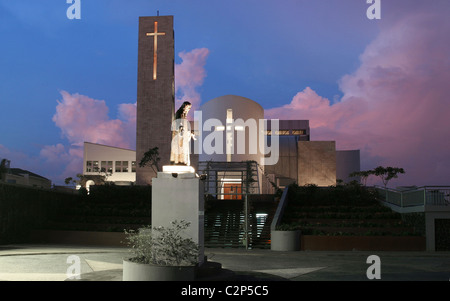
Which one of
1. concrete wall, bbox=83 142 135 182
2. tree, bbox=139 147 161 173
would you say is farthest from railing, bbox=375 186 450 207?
concrete wall, bbox=83 142 135 182

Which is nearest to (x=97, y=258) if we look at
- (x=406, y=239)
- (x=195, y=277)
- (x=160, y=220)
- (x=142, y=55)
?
(x=160, y=220)

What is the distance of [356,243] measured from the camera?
21875 millimetres

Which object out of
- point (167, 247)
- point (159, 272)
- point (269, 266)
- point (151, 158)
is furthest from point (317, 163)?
point (159, 272)

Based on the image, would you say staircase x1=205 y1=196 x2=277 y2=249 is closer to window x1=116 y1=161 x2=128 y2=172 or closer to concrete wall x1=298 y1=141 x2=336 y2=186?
concrete wall x1=298 y1=141 x2=336 y2=186

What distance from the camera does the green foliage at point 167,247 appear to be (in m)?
10.3

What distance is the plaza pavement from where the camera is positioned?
39.5ft

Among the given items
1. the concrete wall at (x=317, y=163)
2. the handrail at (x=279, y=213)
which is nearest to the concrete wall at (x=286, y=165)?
the concrete wall at (x=317, y=163)

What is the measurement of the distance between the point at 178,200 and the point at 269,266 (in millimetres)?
5458

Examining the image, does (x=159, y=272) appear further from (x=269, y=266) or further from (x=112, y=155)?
(x=112, y=155)

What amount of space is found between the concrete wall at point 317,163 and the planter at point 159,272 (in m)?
42.4

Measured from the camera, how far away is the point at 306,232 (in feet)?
75.2

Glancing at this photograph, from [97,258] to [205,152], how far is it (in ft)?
94.8
